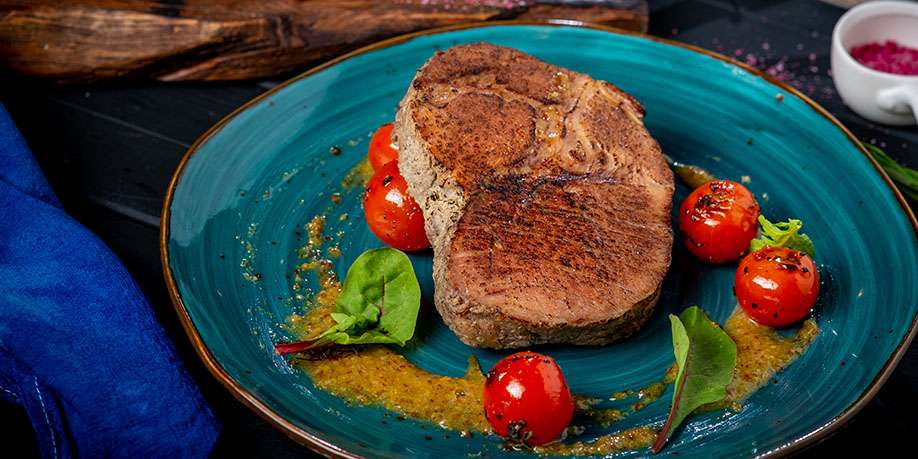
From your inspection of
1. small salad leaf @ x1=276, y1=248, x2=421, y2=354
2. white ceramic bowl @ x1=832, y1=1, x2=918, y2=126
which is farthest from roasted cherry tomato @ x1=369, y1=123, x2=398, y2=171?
white ceramic bowl @ x1=832, y1=1, x2=918, y2=126

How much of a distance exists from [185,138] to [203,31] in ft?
1.65

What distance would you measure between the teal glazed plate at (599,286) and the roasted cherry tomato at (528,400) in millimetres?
120

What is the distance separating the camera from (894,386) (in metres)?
3.43

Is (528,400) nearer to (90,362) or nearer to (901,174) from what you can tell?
(90,362)

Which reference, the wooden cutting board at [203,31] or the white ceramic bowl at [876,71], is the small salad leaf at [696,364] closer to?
the white ceramic bowl at [876,71]

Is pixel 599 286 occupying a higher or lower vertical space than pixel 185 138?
lower

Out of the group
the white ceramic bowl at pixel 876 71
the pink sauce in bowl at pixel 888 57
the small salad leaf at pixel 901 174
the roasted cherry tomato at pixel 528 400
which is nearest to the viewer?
the roasted cherry tomato at pixel 528 400

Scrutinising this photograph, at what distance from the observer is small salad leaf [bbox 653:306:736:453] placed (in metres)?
2.95

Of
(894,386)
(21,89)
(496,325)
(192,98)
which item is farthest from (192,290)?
(894,386)

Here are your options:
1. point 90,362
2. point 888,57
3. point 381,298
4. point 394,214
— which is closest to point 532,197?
point 394,214

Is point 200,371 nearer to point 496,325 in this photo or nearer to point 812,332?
point 496,325

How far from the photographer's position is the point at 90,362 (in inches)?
124

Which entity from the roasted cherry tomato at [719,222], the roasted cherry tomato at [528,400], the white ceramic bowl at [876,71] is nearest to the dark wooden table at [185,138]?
the white ceramic bowl at [876,71]

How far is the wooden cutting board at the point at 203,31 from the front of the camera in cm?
436
